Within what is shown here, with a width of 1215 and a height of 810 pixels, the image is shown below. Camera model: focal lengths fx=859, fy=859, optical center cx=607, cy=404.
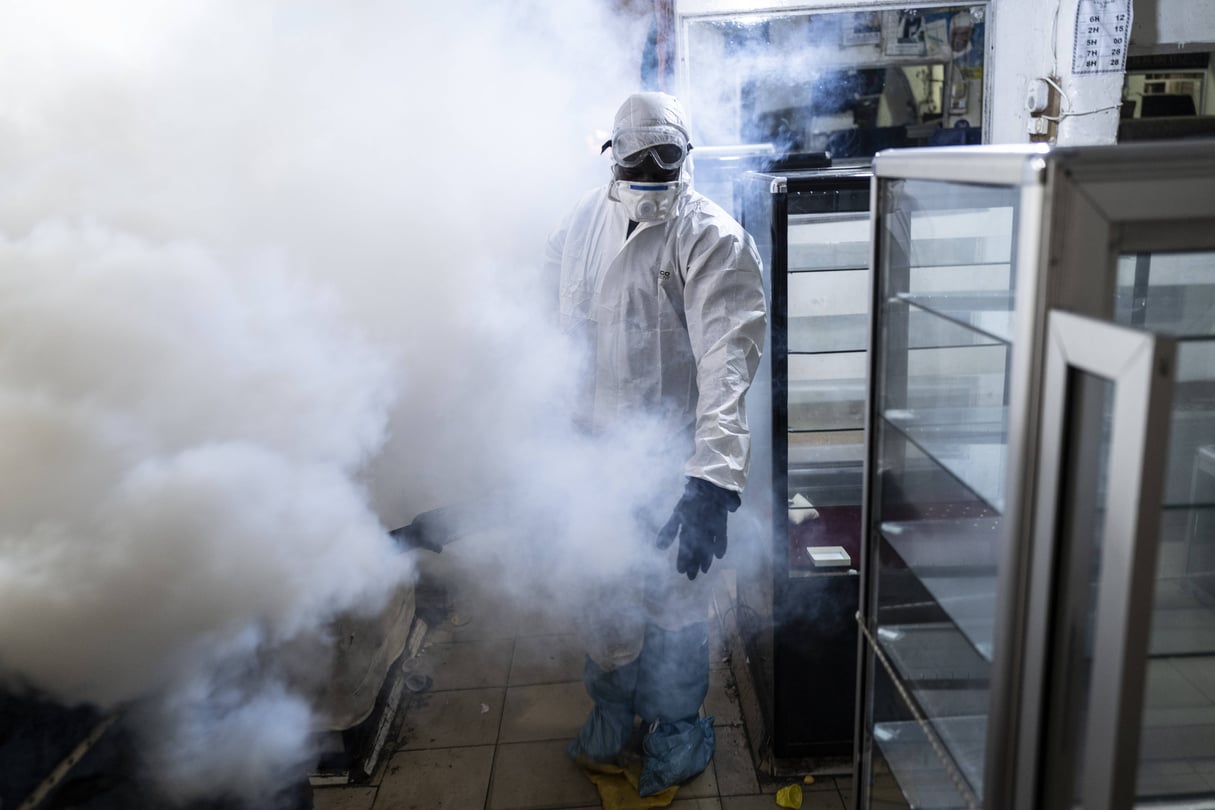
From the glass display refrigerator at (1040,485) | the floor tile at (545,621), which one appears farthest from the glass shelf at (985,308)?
the floor tile at (545,621)

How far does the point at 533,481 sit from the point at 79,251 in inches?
60.7

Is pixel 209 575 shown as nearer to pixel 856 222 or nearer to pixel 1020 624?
pixel 1020 624

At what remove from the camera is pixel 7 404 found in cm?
160

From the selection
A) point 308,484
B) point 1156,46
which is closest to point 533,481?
point 308,484

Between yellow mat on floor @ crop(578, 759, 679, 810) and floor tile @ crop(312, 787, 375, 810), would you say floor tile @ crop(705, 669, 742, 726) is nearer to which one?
yellow mat on floor @ crop(578, 759, 679, 810)

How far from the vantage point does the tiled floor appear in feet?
8.38

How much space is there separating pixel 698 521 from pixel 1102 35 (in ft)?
7.22

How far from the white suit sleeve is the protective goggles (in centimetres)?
24

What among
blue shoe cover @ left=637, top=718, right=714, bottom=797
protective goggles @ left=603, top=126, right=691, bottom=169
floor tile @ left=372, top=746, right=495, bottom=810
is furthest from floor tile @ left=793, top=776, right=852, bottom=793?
protective goggles @ left=603, top=126, right=691, bottom=169

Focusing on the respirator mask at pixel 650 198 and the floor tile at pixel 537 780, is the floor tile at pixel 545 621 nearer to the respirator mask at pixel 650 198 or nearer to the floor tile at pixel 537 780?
the floor tile at pixel 537 780

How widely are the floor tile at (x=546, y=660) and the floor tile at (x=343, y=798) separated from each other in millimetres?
665

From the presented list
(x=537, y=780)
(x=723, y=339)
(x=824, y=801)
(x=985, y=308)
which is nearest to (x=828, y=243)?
(x=723, y=339)

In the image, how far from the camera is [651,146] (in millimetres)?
2441

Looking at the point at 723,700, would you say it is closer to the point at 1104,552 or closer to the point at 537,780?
the point at 537,780
